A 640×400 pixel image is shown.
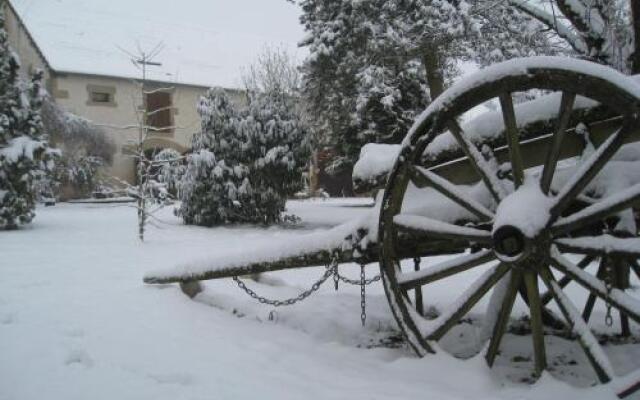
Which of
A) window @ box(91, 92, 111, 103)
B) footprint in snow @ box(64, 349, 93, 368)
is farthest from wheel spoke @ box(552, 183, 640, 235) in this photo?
window @ box(91, 92, 111, 103)

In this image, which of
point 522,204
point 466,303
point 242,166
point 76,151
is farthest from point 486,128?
point 76,151

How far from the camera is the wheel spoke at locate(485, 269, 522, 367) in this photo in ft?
7.44

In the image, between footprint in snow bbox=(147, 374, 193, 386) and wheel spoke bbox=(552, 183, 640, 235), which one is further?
footprint in snow bbox=(147, 374, 193, 386)

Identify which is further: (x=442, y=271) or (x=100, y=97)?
(x=100, y=97)

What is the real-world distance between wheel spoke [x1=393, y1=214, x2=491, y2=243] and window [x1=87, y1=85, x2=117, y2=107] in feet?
69.6

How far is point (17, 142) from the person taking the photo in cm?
893

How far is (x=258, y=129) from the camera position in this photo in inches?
405

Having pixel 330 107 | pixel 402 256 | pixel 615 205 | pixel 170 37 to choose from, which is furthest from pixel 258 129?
pixel 170 37

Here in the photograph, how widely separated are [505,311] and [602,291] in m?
0.41

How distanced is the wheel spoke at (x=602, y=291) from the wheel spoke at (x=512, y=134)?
0.38 meters

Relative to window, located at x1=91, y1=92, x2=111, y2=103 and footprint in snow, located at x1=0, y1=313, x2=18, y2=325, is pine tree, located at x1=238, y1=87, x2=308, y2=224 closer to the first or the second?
footprint in snow, located at x1=0, y1=313, x2=18, y2=325

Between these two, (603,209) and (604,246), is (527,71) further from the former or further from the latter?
(604,246)

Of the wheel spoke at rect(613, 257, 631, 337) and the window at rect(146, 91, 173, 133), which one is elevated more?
the window at rect(146, 91, 173, 133)

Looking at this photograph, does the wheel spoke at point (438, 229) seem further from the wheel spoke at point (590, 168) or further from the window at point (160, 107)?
the window at point (160, 107)
